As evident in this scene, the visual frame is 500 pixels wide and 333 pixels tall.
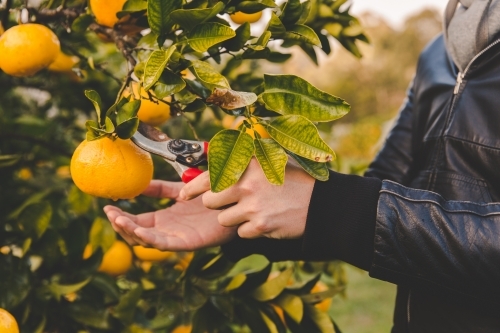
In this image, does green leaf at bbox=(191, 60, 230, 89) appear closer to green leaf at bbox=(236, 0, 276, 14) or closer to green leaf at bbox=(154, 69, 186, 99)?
green leaf at bbox=(154, 69, 186, 99)

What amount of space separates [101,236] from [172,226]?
227 millimetres

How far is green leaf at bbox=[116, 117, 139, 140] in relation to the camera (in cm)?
87

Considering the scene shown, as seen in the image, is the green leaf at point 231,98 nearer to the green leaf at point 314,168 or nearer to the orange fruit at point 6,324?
the green leaf at point 314,168

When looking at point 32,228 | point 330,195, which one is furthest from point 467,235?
point 32,228

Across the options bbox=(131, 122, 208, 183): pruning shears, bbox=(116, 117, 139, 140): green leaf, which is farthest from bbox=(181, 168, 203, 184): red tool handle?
bbox=(116, 117, 139, 140): green leaf

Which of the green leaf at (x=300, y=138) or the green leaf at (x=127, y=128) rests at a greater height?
the green leaf at (x=300, y=138)

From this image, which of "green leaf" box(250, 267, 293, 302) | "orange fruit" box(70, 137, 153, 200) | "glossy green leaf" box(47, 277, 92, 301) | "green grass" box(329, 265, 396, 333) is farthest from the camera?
"green grass" box(329, 265, 396, 333)

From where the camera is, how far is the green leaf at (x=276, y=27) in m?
0.93

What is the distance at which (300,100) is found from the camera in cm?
91

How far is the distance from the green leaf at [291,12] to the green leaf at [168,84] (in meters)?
0.22

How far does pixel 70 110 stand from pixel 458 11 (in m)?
1.24

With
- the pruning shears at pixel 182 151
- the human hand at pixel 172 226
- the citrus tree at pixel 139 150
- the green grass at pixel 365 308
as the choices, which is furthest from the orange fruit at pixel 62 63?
the green grass at pixel 365 308

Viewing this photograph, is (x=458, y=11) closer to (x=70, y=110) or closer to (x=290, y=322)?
(x=290, y=322)

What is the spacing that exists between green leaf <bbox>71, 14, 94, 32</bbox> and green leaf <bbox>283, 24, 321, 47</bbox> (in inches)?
15.7
